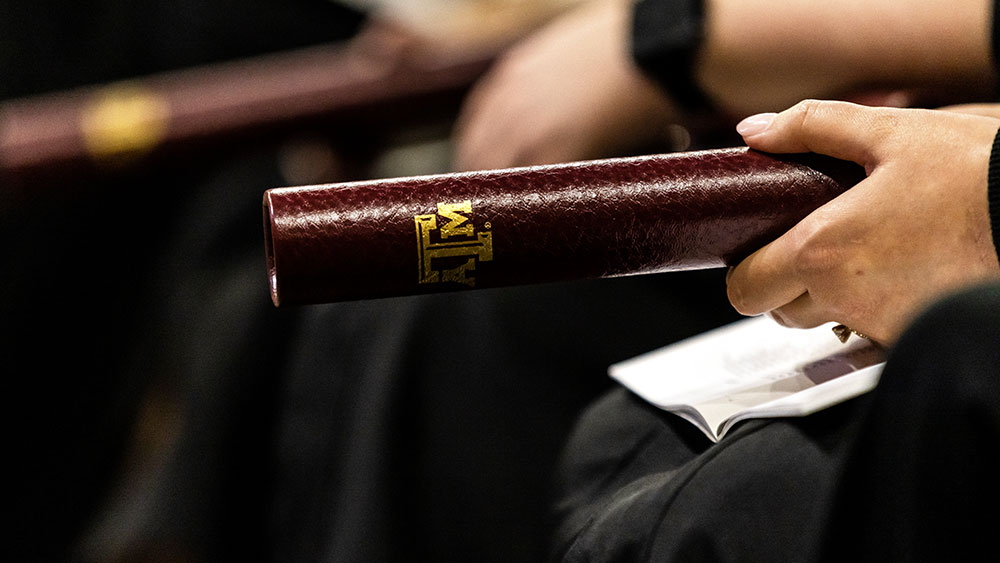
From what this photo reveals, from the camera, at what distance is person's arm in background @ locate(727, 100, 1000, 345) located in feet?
1.18

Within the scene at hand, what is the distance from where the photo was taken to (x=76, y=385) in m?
0.99

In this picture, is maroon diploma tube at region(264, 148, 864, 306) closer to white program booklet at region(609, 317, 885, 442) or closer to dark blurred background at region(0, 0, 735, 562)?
white program booklet at region(609, 317, 885, 442)

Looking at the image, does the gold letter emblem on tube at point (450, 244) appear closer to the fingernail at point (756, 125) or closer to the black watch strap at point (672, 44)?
the fingernail at point (756, 125)

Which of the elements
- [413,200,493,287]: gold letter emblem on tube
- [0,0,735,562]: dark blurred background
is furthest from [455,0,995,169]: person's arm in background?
[413,200,493,287]: gold letter emblem on tube

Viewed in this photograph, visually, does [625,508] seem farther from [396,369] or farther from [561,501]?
[396,369]

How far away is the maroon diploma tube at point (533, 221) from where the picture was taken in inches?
14.5

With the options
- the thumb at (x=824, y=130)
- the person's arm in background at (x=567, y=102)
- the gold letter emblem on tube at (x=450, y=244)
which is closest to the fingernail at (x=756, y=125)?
the thumb at (x=824, y=130)

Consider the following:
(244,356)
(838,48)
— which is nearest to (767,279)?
(838,48)

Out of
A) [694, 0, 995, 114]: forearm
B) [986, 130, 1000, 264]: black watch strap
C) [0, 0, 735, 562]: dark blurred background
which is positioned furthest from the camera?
[0, 0, 735, 562]: dark blurred background

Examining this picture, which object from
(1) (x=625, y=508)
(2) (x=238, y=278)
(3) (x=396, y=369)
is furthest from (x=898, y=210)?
(2) (x=238, y=278)

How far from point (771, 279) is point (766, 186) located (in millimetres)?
36

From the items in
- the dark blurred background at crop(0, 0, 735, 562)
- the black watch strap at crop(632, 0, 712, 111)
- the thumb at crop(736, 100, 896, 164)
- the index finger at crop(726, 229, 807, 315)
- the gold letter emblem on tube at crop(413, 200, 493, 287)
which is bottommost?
the dark blurred background at crop(0, 0, 735, 562)

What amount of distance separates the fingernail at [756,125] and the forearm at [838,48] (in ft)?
0.57

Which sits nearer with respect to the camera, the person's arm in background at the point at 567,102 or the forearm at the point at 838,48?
the forearm at the point at 838,48
